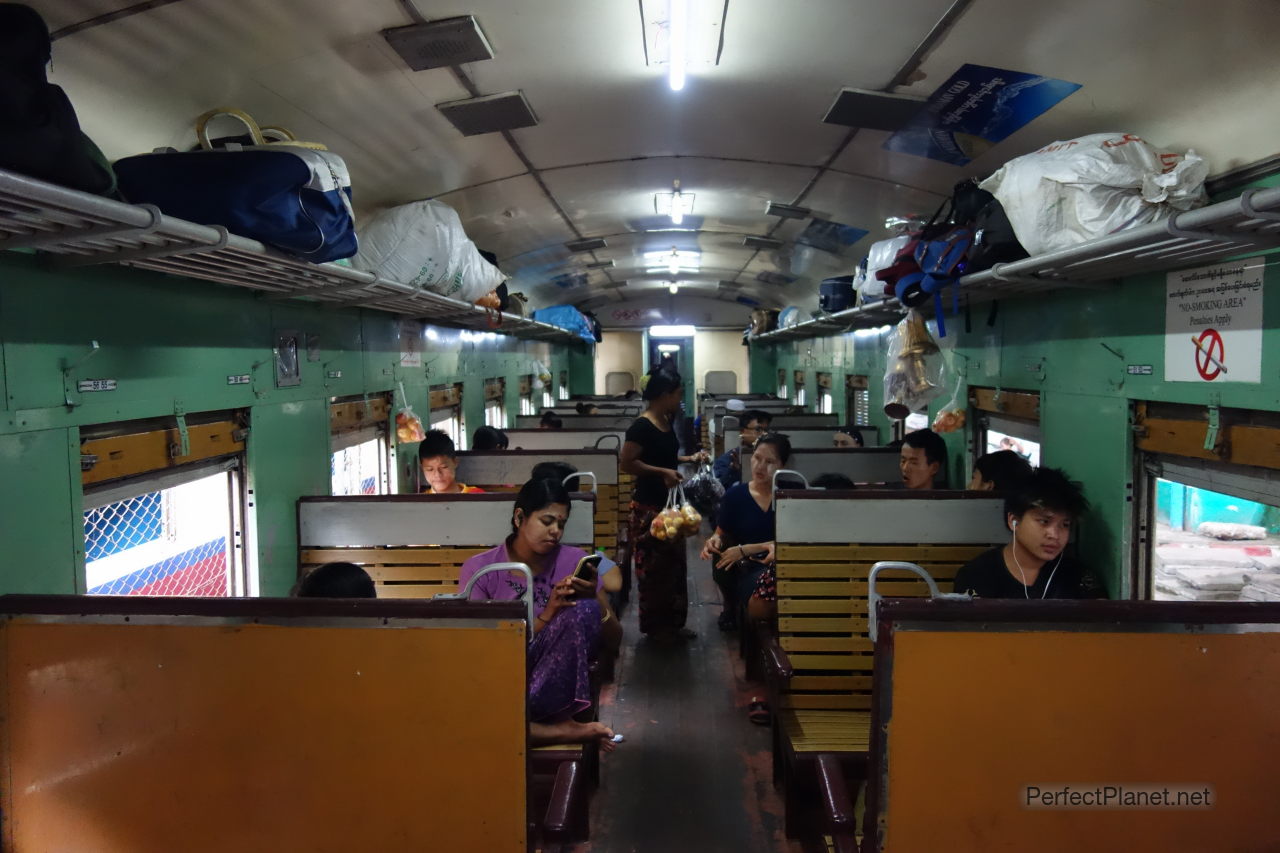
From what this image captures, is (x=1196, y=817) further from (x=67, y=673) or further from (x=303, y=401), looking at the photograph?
(x=303, y=401)

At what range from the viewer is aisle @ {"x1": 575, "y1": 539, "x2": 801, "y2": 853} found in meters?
3.76

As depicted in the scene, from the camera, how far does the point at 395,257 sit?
487cm

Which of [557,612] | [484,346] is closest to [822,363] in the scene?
[484,346]

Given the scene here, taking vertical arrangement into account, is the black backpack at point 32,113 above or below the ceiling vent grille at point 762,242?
below

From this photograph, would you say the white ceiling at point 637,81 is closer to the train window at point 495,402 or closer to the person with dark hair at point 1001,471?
the person with dark hair at point 1001,471

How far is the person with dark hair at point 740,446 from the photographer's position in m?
7.75

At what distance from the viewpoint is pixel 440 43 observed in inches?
139

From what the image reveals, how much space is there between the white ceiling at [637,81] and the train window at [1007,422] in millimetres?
1613

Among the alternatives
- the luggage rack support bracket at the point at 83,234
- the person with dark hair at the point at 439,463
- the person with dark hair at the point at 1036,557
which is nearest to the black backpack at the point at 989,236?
the person with dark hair at the point at 1036,557

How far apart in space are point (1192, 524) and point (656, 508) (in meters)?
3.65

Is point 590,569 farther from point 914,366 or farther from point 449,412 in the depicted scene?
point 449,412

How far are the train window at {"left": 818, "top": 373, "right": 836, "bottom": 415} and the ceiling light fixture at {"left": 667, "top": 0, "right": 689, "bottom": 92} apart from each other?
915 cm

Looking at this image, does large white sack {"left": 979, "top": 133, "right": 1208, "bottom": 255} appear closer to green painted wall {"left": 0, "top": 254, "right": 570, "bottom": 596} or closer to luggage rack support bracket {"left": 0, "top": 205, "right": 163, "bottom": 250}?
luggage rack support bracket {"left": 0, "top": 205, "right": 163, "bottom": 250}

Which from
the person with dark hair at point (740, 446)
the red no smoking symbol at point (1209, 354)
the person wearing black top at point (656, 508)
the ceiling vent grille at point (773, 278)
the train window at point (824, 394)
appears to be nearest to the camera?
the red no smoking symbol at point (1209, 354)
